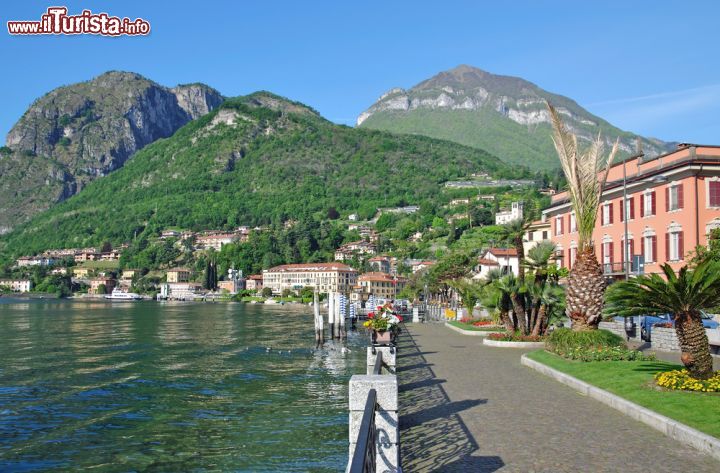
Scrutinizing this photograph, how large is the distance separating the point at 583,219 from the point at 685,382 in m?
11.2

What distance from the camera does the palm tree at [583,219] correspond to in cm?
2294

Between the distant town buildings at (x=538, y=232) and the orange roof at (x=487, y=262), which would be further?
the orange roof at (x=487, y=262)

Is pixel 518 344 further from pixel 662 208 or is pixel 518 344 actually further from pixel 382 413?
pixel 382 413

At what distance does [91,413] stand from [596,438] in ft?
52.2

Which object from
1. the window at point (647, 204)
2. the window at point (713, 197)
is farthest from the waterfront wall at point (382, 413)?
the window at point (647, 204)

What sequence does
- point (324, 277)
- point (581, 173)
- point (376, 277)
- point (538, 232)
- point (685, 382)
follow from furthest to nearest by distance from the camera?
1. point (324, 277)
2. point (376, 277)
3. point (538, 232)
4. point (581, 173)
5. point (685, 382)

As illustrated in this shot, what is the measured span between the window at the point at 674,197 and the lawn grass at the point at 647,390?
2219cm

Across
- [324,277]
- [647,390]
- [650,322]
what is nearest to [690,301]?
[647,390]

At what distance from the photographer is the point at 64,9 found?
83125mm

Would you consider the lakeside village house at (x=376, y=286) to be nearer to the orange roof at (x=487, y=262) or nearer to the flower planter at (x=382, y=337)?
the orange roof at (x=487, y=262)

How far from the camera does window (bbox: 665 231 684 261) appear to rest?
128 ft

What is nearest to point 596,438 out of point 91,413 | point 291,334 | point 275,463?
point 275,463

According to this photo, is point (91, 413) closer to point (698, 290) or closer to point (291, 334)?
point (698, 290)

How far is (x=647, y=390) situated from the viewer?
567 inches
